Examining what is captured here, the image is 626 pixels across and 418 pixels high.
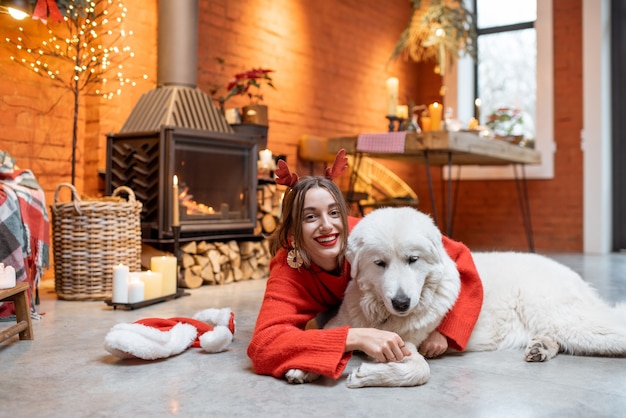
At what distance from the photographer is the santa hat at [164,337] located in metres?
1.92

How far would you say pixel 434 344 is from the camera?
1930mm

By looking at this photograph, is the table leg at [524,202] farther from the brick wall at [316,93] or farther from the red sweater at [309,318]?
the red sweater at [309,318]

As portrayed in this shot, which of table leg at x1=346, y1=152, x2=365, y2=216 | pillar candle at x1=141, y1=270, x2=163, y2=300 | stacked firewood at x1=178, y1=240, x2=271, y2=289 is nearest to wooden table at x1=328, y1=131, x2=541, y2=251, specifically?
table leg at x1=346, y1=152, x2=365, y2=216

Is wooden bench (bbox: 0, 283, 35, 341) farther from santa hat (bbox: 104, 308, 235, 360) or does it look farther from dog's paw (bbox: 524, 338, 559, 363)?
dog's paw (bbox: 524, 338, 559, 363)

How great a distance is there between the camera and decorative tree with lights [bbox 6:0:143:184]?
3.55 metres

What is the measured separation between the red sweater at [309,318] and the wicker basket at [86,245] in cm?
144

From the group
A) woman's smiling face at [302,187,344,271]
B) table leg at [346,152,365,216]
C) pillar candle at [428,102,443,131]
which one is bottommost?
woman's smiling face at [302,187,344,271]

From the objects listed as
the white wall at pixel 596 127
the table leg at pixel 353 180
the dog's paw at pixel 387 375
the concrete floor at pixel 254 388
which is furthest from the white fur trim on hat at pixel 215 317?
the white wall at pixel 596 127

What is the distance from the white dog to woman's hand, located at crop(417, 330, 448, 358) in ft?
0.12

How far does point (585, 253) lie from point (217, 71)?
3979 millimetres

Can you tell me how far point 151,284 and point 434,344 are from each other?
5.41 feet

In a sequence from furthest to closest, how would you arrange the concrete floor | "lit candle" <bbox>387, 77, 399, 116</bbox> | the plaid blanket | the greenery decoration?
the greenery decoration
"lit candle" <bbox>387, 77, 399, 116</bbox>
the plaid blanket
the concrete floor

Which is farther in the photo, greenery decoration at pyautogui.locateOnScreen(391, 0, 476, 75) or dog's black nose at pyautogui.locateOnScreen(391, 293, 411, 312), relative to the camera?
greenery decoration at pyautogui.locateOnScreen(391, 0, 476, 75)

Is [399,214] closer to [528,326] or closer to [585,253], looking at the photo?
[528,326]
